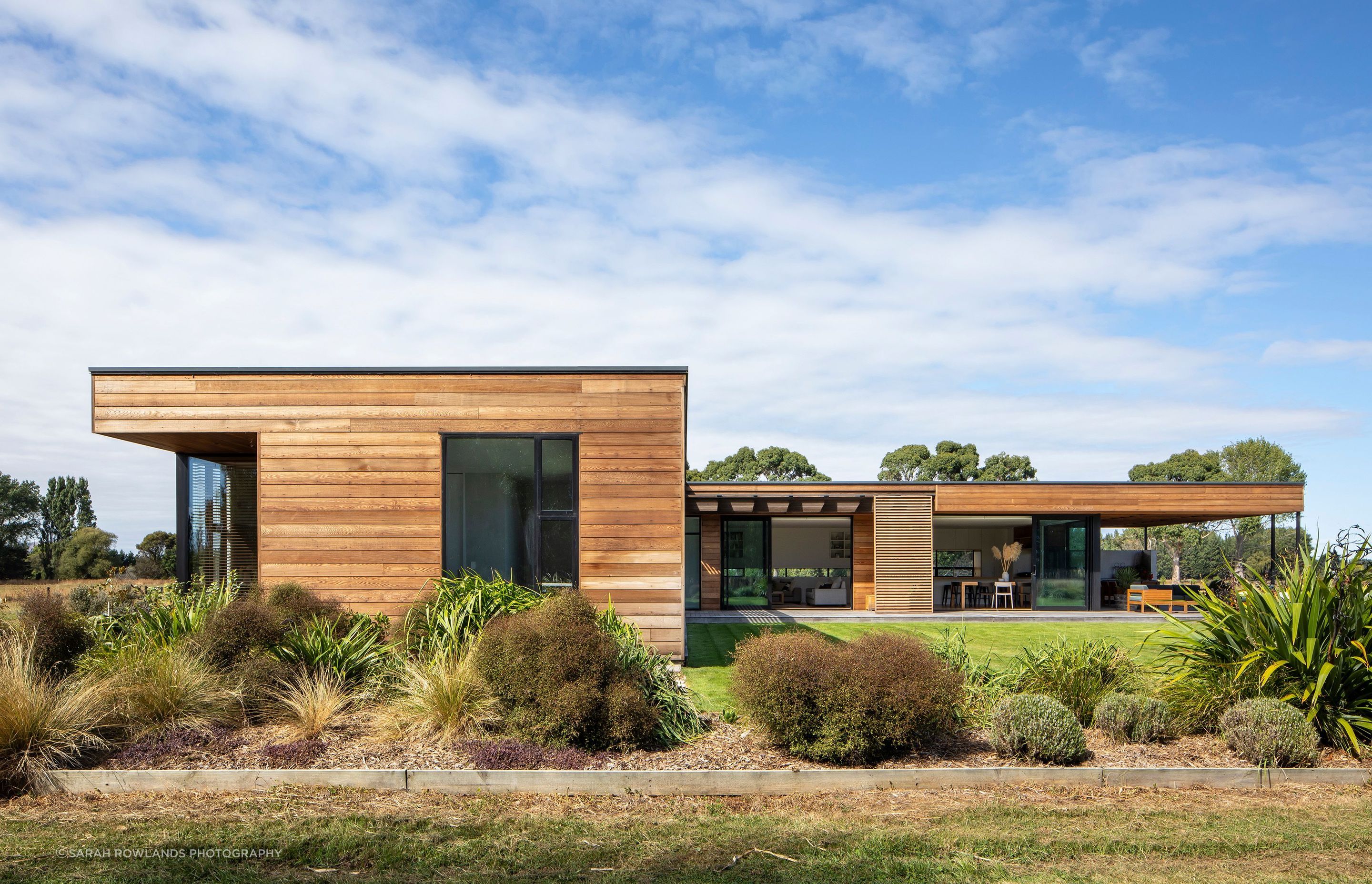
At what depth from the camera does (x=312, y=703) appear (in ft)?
19.1

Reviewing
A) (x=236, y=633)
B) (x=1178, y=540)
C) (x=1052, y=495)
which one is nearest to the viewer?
(x=236, y=633)

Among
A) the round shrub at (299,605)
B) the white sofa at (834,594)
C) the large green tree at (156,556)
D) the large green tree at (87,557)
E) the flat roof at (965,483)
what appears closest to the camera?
the round shrub at (299,605)

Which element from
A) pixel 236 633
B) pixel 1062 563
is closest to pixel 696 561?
pixel 1062 563

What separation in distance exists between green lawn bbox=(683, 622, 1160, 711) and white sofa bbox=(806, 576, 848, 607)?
4.09 m

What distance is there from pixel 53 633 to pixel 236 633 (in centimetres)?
139

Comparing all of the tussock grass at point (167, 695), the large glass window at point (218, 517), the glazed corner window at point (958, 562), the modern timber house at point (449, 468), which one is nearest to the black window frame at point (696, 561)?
the glazed corner window at point (958, 562)

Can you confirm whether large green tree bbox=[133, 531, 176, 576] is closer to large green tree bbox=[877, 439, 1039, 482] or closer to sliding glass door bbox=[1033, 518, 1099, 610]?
sliding glass door bbox=[1033, 518, 1099, 610]

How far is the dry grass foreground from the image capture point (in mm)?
3678

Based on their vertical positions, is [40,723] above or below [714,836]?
above

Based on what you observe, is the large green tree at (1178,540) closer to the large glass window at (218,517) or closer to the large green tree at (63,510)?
the large glass window at (218,517)

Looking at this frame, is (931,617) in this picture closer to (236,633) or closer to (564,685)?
(564,685)

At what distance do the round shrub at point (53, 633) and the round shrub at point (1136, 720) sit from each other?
25.4 feet

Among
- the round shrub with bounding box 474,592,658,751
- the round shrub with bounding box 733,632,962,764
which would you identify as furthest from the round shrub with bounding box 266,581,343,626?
the round shrub with bounding box 733,632,962,764

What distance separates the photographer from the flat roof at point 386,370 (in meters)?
9.19
